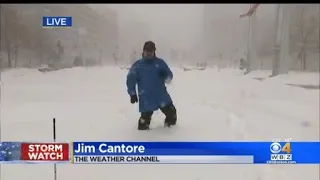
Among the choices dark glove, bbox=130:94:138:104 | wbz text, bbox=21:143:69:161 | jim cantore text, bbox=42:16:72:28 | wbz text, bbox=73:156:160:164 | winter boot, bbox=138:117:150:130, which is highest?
jim cantore text, bbox=42:16:72:28

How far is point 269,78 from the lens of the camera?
2223 mm

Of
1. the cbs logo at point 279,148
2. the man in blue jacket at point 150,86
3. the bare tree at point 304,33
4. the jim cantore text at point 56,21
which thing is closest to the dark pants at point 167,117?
the man in blue jacket at point 150,86

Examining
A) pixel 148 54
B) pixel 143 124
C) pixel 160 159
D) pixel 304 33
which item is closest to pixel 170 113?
pixel 143 124

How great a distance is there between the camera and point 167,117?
7.31 ft

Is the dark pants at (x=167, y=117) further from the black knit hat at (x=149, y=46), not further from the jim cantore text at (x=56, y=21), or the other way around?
the jim cantore text at (x=56, y=21)

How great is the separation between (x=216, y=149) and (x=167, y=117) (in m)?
0.36

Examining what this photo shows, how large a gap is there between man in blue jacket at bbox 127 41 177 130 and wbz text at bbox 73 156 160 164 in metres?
0.19

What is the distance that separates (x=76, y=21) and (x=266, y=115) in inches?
51.5

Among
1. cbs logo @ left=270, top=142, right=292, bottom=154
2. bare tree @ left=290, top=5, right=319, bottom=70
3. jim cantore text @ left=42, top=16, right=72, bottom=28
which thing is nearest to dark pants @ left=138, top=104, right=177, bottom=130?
cbs logo @ left=270, top=142, right=292, bottom=154

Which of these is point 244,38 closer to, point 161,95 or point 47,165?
point 161,95

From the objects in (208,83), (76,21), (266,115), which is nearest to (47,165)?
(76,21)

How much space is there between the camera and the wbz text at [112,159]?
2133mm

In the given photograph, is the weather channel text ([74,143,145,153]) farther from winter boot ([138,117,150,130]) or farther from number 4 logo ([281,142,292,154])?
number 4 logo ([281,142,292,154])

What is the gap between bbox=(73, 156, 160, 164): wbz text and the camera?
2.13m
